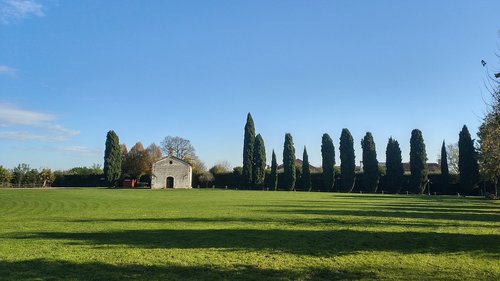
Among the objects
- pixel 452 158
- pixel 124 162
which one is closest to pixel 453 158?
pixel 452 158

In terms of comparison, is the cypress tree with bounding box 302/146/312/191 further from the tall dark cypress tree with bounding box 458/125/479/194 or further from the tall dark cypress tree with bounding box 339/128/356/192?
the tall dark cypress tree with bounding box 458/125/479/194

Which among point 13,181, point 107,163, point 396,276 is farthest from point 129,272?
point 13,181

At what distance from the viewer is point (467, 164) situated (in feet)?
Answer: 194

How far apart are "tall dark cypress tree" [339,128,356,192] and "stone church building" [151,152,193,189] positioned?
28.5m

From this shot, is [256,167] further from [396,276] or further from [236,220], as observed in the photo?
[396,276]

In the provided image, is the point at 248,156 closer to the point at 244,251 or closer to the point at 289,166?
the point at 289,166

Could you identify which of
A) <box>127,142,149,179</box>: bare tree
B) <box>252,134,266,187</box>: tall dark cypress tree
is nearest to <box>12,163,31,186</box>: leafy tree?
<box>127,142,149,179</box>: bare tree

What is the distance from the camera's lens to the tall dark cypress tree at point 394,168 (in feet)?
217

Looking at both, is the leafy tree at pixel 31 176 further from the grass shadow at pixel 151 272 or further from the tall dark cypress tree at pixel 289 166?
the grass shadow at pixel 151 272

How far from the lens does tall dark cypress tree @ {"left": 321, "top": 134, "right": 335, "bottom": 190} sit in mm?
71000

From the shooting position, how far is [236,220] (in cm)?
1598

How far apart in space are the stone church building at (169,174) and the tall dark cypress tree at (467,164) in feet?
151

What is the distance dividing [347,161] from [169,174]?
32.4 m

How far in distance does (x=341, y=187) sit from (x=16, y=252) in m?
65.4
